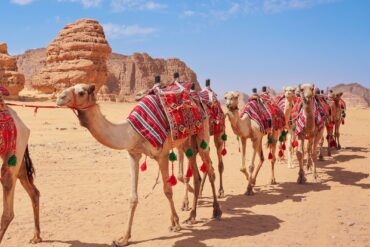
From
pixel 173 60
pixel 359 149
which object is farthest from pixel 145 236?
pixel 173 60

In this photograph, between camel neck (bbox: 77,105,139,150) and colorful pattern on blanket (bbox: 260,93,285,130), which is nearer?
camel neck (bbox: 77,105,139,150)

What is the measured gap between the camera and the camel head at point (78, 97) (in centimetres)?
457

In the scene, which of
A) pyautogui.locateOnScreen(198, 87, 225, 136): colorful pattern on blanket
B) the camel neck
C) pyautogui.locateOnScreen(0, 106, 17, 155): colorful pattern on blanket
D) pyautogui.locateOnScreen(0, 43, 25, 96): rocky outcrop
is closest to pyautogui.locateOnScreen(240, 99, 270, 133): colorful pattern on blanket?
pyautogui.locateOnScreen(198, 87, 225, 136): colorful pattern on blanket

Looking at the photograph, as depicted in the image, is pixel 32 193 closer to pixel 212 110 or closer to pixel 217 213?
pixel 217 213

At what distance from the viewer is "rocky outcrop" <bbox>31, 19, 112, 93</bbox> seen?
4874 cm

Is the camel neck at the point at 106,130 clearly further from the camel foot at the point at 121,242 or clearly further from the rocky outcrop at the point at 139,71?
the rocky outcrop at the point at 139,71

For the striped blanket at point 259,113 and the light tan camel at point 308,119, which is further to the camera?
the light tan camel at point 308,119

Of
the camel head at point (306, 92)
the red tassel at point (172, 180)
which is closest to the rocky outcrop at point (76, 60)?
the camel head at point (306, 92)

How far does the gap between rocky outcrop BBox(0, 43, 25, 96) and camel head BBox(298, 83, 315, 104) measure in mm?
39256

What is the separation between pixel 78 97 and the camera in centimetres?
471

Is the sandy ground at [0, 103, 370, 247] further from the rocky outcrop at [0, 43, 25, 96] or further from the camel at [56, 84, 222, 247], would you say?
the rocky outcrop at [0, 43, 25, 96]

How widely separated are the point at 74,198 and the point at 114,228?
7.45 feet

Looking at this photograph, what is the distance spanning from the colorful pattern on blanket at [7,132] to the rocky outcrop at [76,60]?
43.9 m

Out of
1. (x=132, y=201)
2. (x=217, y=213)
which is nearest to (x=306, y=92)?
(x=217, y=213)
